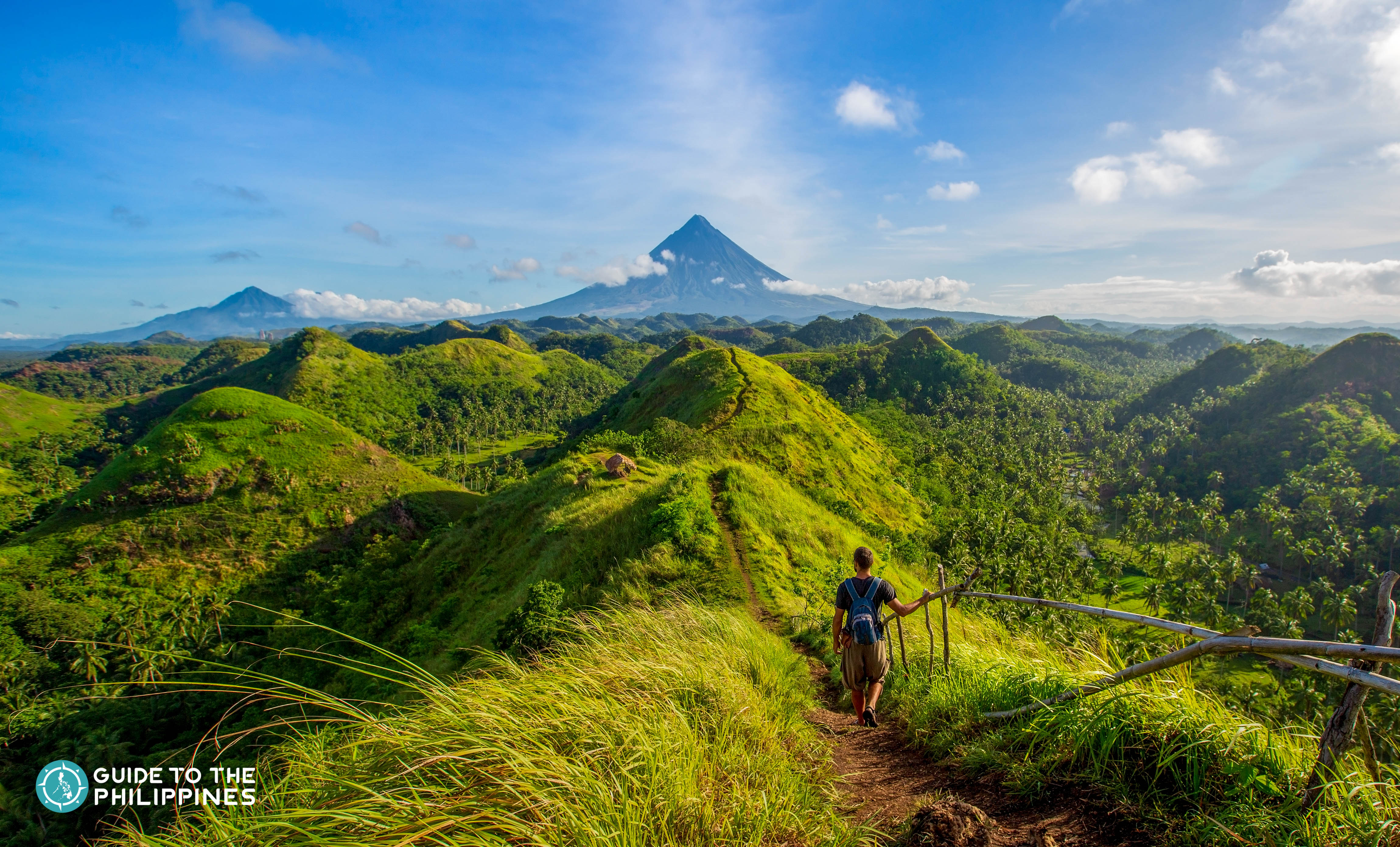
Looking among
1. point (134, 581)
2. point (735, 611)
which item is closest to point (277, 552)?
point (134, 581)

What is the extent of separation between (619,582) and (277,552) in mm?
46559

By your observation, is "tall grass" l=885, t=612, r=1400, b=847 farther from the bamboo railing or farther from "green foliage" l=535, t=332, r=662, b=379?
"green foliage" l=535, t=332, r=662, b=379

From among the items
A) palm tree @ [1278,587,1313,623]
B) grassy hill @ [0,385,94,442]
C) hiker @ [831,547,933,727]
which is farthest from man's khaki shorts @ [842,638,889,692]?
grassy hill @ [0,385,94,442]

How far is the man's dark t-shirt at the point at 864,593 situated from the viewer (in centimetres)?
499

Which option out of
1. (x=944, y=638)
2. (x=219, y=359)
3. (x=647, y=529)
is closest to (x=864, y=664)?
(x=944, y=638)

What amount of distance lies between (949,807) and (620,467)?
18660mm

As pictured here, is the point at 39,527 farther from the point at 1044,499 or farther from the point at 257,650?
the point at 1044,499

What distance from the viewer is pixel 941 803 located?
3182 mm

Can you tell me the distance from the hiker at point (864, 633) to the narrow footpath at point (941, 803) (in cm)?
35

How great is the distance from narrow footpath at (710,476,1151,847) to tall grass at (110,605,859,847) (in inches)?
13.0

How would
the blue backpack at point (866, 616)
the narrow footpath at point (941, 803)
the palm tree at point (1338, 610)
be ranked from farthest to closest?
the palm tree at point (1338, 610), the blue backpack at point (866, 616), the narrow footpath at point (941, 803)

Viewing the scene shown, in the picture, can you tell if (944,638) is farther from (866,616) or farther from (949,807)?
(949,807)

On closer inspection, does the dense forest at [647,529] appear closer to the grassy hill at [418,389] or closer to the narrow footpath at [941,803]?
the narrow footpath at [941,803]

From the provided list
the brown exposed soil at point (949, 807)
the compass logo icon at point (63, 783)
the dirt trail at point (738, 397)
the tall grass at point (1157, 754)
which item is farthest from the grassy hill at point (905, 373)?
the compass logo icon at point (63, 783)
